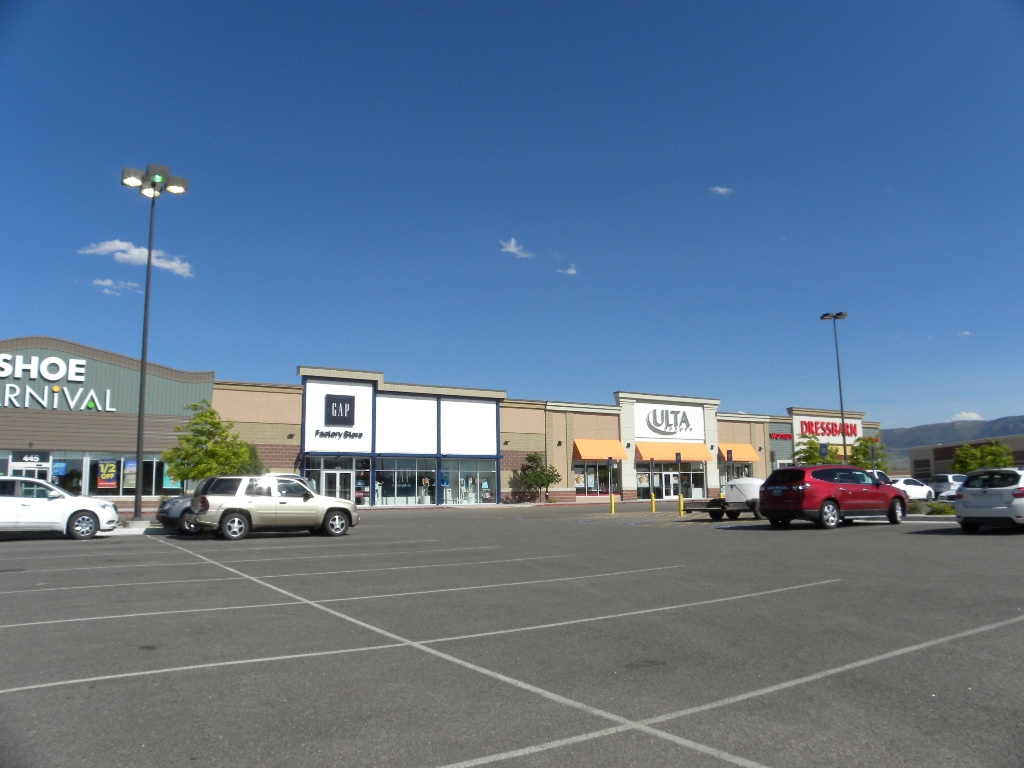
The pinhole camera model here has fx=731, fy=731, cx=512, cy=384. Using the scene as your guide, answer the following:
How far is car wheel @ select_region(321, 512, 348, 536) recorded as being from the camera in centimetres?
2062

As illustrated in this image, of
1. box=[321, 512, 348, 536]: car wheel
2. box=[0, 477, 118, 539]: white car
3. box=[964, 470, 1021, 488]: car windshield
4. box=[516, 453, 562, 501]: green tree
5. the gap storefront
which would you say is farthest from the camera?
box=[516, 453, 562, 501]: green tree

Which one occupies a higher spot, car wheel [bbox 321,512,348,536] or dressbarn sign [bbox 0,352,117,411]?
dressbarn sign [bbox 0,352,117,411]

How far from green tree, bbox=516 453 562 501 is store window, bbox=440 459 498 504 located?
203cm

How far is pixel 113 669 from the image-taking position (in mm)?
5902

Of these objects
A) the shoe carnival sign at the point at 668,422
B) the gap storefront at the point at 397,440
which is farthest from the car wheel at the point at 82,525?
the shoe carnival sign at the point at 668,422

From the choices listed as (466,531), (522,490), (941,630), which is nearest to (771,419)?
(522,490)

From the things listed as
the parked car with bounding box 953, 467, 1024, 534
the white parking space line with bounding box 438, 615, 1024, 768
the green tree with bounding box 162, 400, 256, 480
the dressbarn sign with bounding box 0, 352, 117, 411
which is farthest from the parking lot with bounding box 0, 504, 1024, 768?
the dressbarn sign with bounding box 0, 352, 117, 411

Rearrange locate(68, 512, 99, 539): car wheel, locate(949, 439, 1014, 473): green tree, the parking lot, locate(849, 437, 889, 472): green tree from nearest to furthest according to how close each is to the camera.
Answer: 1. the parking lot
2. locate(68, 512, 99, 539): car wheel
3. locate(849, 437, 889, 472): green tree
4. locate(949, 439, 1014, 473): green tree

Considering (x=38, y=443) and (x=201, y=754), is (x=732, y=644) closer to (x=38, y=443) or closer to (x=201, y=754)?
(x=201, y=754)

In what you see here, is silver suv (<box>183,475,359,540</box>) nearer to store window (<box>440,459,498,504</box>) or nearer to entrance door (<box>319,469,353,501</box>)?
entrance door (<box>319,469,353,501</box>)

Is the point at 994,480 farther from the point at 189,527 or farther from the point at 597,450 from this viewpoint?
the point at 597,450

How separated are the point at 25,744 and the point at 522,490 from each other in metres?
47.9

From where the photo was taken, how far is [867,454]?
3788cm

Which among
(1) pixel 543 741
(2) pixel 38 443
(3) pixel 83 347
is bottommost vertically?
(1) pixel 543 741
